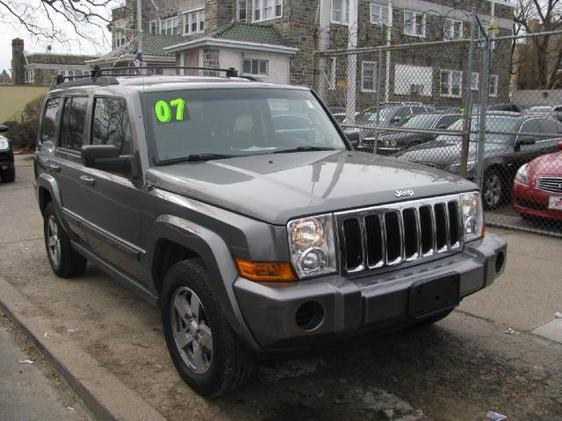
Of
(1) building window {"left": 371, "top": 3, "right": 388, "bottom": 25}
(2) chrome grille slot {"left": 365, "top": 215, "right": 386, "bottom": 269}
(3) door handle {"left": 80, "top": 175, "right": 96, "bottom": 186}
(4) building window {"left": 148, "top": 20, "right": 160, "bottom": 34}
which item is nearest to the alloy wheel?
(2) chrome grille slot {"left": 365, "top": 215, "right": 386, "bottom": 269}

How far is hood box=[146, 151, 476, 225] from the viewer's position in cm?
309

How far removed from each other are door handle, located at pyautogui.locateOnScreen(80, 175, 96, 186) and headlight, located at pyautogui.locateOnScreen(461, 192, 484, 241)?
2738mm

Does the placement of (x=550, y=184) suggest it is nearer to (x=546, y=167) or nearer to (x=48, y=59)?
(x=546, y=167)

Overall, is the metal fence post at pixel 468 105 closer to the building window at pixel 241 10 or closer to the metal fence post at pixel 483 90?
the metal fence post at pixel 483 90

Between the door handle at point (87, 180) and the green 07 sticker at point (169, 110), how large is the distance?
0.90 metres

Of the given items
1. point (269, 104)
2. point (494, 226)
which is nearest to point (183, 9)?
point (494, 226)

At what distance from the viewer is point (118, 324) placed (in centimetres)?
481

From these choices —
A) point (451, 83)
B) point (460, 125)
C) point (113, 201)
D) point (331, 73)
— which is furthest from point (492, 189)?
point (113, 201)

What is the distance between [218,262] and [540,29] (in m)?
46.0

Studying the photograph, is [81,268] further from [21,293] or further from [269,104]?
[269,104]

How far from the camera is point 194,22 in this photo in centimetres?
3575

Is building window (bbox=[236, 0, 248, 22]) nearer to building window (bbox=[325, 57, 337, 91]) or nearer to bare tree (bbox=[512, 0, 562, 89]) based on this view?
bare tree (bbox=[512, 0, 562, 89])

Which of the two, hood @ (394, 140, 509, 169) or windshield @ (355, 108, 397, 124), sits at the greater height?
windshield @ (355, 108, 397, 124)

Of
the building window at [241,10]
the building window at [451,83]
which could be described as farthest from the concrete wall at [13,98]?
the building window at [451,83]
